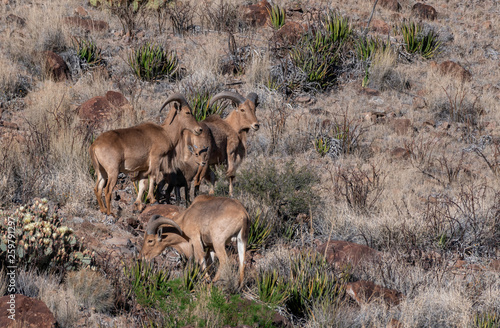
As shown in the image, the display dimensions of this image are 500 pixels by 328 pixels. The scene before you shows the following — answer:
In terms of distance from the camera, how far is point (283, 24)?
19.3 meters

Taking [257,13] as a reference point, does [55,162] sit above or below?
below

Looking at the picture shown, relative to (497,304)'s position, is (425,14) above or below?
above

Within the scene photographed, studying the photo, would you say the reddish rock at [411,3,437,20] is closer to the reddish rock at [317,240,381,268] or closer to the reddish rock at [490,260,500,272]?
the reddish rock at [490,260,500,272]

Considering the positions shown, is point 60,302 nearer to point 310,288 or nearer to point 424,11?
point 310,288

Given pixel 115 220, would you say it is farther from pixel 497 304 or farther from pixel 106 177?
pixel 497 304

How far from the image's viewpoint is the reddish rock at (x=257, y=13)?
1956 cm

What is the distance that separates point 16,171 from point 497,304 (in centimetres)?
771

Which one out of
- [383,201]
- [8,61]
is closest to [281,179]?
[383,201]

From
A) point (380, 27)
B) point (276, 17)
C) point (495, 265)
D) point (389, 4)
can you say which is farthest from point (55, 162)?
point (389, 4)

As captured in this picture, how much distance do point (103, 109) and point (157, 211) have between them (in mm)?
4671

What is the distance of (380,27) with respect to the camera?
20.1 m

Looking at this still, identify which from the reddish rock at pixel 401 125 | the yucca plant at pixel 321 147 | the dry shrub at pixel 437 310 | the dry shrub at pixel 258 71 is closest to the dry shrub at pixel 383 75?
the reddish rock at pixel 401 125

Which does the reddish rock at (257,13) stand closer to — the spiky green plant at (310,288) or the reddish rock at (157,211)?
the reddish rock at (157,211)

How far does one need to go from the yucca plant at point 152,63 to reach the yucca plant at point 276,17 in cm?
411
